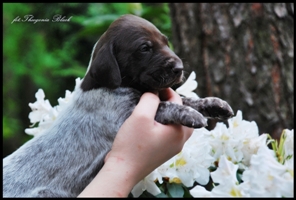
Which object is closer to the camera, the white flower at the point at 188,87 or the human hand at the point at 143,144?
the human hand at the point at 143,144

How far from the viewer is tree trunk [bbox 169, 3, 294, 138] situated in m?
4.31

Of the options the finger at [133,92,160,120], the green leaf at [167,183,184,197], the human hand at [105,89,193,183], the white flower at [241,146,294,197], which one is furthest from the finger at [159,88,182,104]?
the white flower at [241,146,294,197]

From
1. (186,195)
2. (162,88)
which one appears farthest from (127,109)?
(186,195)

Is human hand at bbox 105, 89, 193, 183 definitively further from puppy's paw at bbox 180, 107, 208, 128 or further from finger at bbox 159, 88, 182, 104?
finger at bbox 159, 88, 182, 104

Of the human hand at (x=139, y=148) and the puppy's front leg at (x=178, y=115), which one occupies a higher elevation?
the puppy's front leg at (x=178, y=115)

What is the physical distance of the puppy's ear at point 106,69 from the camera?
2.58 m

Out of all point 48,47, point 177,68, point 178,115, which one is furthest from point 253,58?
point 48,47

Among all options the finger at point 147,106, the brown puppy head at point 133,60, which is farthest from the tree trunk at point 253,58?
the finger at point 147,106

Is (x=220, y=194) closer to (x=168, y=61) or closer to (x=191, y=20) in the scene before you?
(x=168, y=61)

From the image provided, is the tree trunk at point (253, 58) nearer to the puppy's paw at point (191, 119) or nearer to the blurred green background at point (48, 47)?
the blurred green background at point (48, 47)

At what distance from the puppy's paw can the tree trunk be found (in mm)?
2078

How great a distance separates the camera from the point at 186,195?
2535 mm

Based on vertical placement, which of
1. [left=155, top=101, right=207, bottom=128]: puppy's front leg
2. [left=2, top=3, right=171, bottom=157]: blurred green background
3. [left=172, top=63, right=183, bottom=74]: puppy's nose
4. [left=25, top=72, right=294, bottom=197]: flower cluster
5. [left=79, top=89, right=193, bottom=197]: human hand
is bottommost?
[left=2, top=3, right=171, bottom=157]: blurred green background

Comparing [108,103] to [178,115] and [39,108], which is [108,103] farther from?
[39,108]
